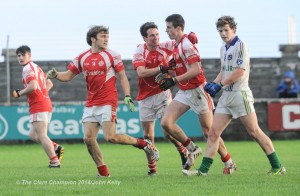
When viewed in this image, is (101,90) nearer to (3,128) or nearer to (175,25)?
(175,25)

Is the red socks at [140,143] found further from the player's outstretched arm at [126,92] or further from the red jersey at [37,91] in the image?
the red jersey at [37,91]

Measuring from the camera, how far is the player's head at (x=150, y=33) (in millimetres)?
13156

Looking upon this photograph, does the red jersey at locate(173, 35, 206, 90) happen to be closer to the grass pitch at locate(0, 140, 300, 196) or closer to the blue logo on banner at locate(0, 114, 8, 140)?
the grass pitch at locate(0, 140, 300, 196)

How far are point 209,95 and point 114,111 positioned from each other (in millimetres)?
1379

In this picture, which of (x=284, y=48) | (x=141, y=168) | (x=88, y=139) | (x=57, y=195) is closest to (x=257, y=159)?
(x=141, y=168)

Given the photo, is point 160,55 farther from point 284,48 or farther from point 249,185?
point 284,48

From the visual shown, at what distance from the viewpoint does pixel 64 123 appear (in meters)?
25.1

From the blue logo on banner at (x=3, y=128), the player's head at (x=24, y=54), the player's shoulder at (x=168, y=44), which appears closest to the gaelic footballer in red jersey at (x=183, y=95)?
the player's shoulder at (x=168, y=44)

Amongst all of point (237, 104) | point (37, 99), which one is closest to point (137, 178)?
point (237, 104)

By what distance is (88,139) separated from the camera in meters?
12.5

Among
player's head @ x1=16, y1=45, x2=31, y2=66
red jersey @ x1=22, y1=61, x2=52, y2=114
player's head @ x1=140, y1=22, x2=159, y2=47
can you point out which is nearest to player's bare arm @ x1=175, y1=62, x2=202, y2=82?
player's head @ x1=140, y1=22, x2=159, y2=47

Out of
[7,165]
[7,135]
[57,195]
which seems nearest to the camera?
[57,195]

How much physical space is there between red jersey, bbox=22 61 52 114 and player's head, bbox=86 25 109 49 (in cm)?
339

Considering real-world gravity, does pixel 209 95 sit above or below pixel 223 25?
below
